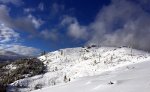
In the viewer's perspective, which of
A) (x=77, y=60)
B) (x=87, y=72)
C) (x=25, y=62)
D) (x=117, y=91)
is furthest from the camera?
(x=25, y=62)

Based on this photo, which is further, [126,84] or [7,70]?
[7,70]

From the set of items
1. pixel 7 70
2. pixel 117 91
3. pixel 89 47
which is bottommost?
pixel 117 91

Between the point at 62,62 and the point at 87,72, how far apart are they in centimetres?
634

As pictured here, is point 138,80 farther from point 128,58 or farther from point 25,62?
point 25,62

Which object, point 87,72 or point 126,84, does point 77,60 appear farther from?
point 126,84

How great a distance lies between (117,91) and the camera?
824 centimetres

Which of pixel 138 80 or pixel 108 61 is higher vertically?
pixel 108 61

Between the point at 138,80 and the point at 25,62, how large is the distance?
2415cm

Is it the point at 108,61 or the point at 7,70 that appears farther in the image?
the point at 7,70

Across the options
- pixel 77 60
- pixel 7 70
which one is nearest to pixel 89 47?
pixel 77 60

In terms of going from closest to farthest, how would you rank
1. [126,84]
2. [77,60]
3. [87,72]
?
1. [126,84]
2. [87,72]
3. [77,60]

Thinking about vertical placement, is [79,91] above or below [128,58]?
below

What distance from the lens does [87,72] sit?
2467 cm

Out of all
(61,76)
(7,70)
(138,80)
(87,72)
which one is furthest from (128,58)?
(138,80)
